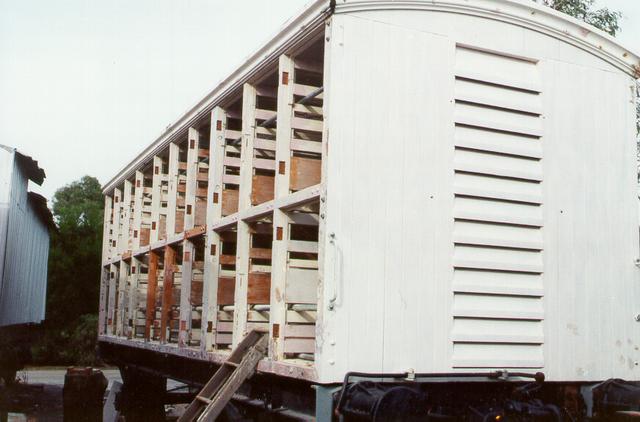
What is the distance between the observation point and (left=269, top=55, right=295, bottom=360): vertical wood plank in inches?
209

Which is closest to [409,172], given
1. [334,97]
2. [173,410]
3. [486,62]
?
[334,97]

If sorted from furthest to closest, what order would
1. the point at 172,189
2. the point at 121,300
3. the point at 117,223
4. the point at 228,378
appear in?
the point at 117,223, the point at 121,300, the point at 172,189, the point at 228,378

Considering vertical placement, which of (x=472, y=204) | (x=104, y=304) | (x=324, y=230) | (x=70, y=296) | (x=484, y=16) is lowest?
(x=104, y=304)

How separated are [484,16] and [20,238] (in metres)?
12.0

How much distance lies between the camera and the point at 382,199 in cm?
491

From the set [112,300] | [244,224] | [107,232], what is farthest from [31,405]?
[244,224]

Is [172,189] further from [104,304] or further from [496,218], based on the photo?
[104,304]

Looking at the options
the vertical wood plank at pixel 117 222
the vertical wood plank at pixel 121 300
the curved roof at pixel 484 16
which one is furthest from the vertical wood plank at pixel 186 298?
the vertical wood plank at pixel 117 222

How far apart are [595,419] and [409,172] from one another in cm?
232

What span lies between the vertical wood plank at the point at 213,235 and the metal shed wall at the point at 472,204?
2242 mm

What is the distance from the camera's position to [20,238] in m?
14.7

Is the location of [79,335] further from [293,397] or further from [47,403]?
[293,397]

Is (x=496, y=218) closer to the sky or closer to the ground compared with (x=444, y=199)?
closer to the ground

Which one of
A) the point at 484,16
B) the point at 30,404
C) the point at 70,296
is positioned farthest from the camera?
the point at 70,296
